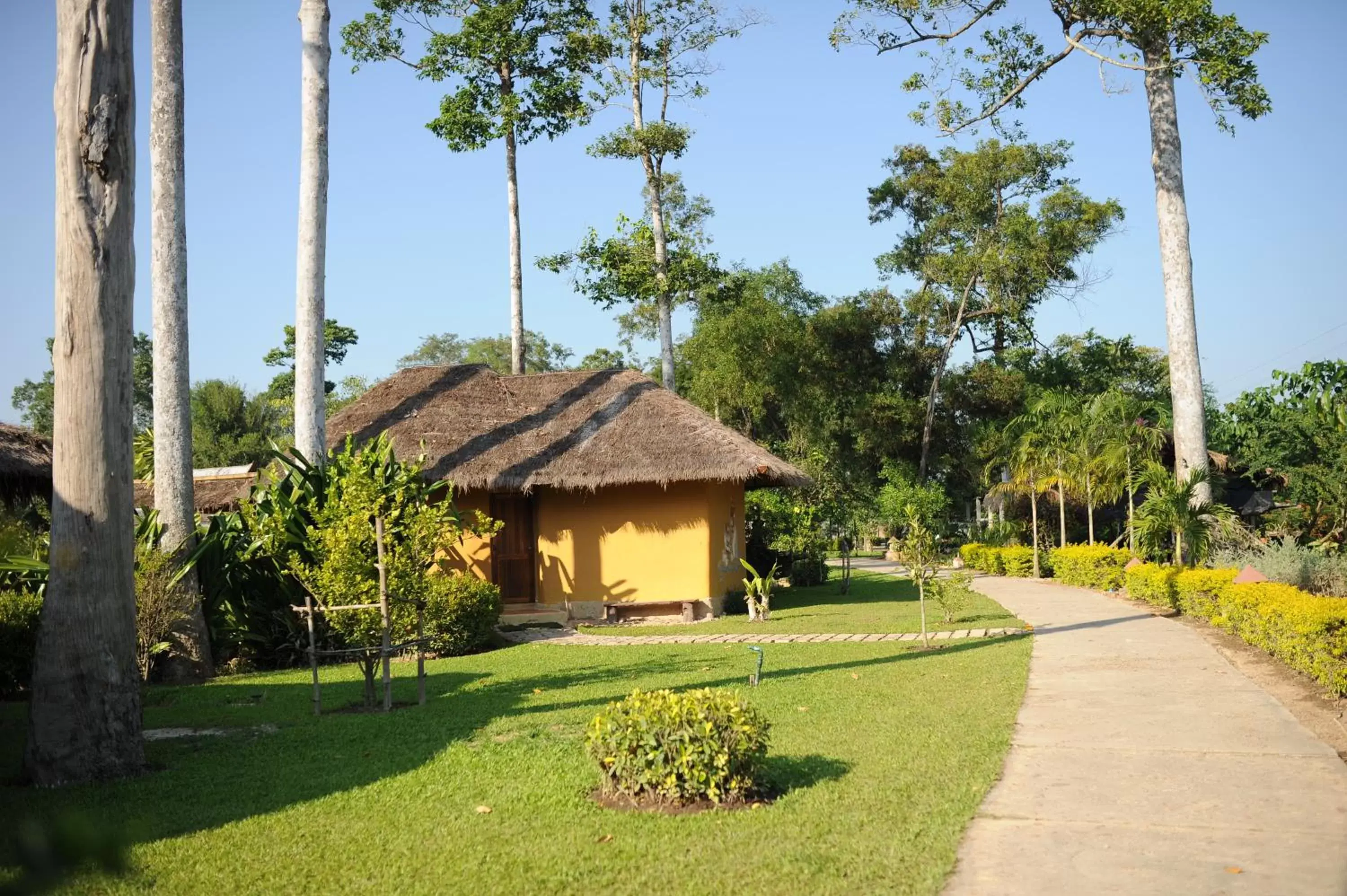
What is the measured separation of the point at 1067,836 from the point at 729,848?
60.0 inches

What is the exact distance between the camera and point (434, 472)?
15.9 meters

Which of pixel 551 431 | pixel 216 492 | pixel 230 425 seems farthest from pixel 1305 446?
pixel 230 425

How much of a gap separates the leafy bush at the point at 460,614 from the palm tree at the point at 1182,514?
9649 millimetres

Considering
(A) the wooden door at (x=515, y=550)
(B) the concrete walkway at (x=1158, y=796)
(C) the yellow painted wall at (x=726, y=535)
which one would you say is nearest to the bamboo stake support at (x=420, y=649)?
(B) the concrete walkway at (x=1158, y=796)

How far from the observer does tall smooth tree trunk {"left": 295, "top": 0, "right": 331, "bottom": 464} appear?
46.7 feet

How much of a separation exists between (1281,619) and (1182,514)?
646cm

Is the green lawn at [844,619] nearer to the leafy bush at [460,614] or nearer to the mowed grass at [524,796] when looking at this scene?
the leafy bush at [460,614]

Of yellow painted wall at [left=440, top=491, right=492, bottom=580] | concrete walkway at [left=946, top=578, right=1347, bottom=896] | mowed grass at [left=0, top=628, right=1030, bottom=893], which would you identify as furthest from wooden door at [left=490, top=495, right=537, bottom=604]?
concrete walkway at [left=946, top=578, right=1347, bottom=896]

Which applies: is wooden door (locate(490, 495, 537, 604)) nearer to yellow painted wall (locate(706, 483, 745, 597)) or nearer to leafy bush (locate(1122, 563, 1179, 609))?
yellow painted wall (locate(706, 483, 745, 597))

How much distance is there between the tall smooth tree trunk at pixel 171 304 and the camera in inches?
448

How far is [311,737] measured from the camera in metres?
7.71

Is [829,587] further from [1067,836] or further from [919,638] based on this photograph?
[1067,836]

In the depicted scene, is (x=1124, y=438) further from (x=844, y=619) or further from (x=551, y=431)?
(x=551, y=431)

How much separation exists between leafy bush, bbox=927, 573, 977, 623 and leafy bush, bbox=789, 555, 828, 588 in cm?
452
